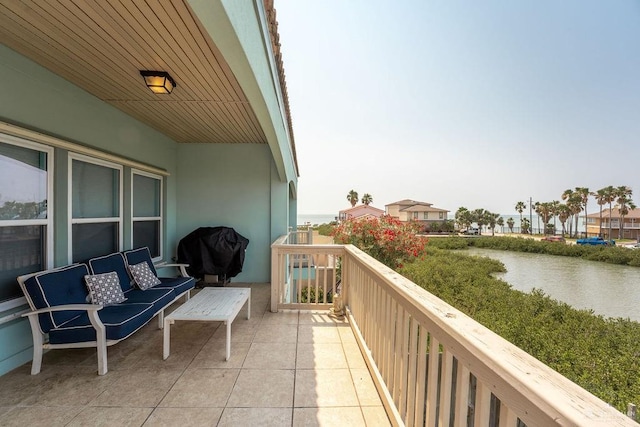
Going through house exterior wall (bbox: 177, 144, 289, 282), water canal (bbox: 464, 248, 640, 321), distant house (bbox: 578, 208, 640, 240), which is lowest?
water canal (bbox: 464, 248, 640, 321)

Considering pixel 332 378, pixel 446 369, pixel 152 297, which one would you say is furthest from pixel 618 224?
pixel 152 297

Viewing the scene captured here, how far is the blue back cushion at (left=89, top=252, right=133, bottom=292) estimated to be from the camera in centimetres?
306

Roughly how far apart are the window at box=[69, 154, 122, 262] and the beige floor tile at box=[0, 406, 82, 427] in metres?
1.63

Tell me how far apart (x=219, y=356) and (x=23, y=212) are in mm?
2273

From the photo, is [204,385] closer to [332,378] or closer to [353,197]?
[332,378]

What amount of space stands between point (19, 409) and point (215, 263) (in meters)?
2.96

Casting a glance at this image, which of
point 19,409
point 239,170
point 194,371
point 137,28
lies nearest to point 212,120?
point 239,170

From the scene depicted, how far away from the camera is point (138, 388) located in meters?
2.18

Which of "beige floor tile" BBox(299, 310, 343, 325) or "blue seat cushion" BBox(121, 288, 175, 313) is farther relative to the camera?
"beige floor tile" BBox(299, 310, 343, 325)

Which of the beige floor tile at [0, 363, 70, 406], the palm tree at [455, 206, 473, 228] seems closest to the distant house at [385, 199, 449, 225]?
the palm tree at [455, 206, 473, 228]

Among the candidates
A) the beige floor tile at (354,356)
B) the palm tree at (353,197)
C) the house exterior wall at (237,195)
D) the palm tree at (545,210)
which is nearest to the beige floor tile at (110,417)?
the beige floor tile at (354,356)

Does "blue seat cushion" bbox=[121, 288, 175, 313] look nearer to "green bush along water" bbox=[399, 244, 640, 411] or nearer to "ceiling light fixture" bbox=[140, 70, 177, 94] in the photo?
"ceiling light fixture" bbox=[140, 70, 177, 94]

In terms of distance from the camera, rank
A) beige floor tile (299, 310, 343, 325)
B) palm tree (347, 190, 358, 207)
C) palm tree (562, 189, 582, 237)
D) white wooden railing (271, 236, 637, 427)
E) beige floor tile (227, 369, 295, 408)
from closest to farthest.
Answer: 1. white wooden railing (271, 236, 637, 427)
2. beige floor tile (227, 369, 295, 408)
3. beige floor tile (299, 310, 343, 325)
4. palm tree (562, 189, 582, 237)
5. palm tree (347, 190, 358, 207)

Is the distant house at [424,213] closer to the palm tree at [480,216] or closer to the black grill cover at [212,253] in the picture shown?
the palm tree at [480,216]
